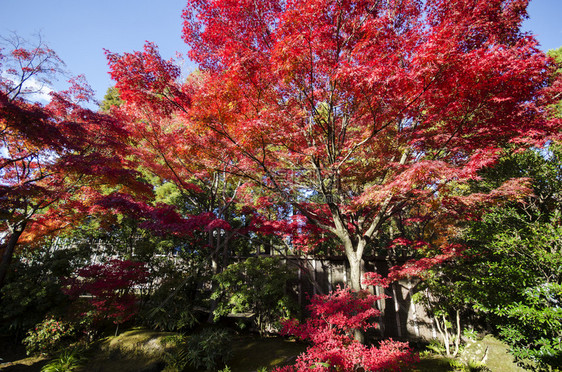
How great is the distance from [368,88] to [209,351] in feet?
19.3

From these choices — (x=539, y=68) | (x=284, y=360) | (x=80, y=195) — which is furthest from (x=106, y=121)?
(x=539, y=68)

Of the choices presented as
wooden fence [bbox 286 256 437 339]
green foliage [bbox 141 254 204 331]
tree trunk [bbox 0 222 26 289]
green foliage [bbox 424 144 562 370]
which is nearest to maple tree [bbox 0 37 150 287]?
tree trunk [bbox 0 222 26 289]

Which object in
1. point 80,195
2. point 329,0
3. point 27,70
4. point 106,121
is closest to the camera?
point 329,0

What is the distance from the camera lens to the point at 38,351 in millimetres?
5109

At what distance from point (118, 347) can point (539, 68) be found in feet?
30.7

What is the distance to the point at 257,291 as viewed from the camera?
18.6 ft

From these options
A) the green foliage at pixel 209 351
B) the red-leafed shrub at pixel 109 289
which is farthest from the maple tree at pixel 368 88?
the red-leafed shrub at pixel 109 289

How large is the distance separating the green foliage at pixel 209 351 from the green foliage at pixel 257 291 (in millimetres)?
736

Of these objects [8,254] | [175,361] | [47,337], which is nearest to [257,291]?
[175,361]

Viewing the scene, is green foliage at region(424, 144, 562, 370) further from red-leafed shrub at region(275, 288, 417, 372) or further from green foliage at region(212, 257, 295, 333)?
green foliage at region(212, 257, 295, 333)

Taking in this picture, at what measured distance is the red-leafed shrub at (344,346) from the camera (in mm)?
3197

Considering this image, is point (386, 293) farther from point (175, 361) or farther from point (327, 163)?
point (175, 361)

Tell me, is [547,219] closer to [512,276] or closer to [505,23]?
[512,276]

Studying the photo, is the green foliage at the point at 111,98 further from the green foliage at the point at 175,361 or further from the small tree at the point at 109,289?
the green foliage at the point at 175,361
